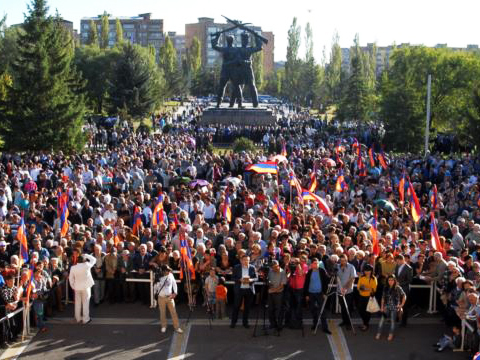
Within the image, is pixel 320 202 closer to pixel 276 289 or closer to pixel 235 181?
pixel 235 181

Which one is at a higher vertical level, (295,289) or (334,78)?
(334,78)

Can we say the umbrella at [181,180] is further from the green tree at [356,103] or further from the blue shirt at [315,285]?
the green tree at [356,103]

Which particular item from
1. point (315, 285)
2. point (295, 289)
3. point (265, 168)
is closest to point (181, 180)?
point (265, 168)

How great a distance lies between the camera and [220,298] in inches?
501

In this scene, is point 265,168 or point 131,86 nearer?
point 265,168

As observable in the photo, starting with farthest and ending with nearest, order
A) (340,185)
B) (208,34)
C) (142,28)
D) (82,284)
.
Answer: (208,34), (142,28), (340,185), (82,284)

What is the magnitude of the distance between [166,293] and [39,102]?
26.9 meters

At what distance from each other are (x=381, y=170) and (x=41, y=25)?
22.6m

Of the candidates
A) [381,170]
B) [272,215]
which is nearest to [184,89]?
[381,170]

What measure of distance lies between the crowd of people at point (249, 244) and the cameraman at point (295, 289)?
21 mm

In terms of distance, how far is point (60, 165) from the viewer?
79.1 feet

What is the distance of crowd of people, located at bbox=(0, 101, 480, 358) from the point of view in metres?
12.0

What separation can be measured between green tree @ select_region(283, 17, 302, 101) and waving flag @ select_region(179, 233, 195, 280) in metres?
94.5

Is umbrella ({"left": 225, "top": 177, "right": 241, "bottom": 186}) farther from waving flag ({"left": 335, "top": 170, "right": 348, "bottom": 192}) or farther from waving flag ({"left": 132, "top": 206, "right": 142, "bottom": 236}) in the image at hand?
waving flag ({"left": 132, "top": 206, "right": 142, "bottom": 236})
